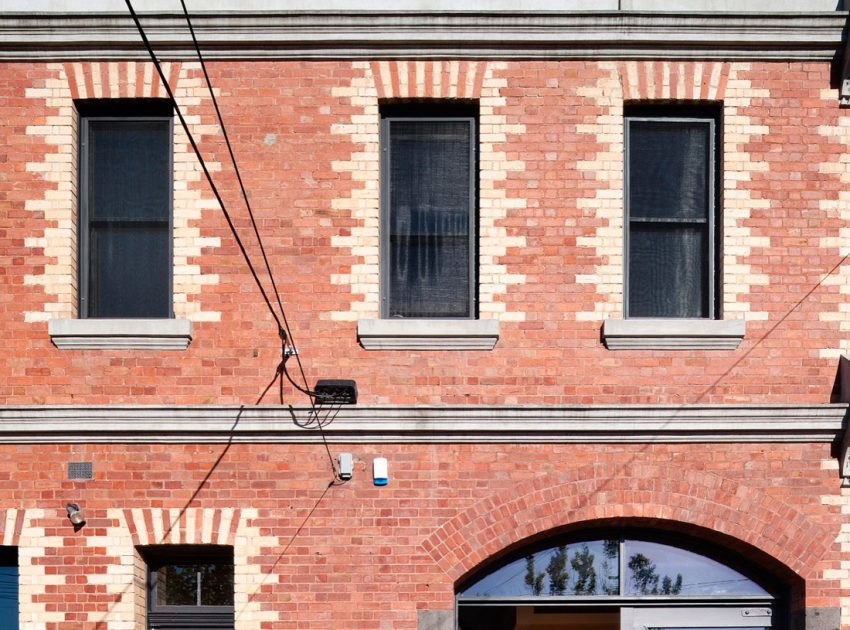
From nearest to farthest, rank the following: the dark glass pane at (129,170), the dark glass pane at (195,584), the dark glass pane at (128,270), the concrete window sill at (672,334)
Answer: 1. the concrete window sill at (672,334)
2. the dark glass pane at (195,584)
3. the dark glass pane at (128,270)
4. the dark glass pane at (129,170)

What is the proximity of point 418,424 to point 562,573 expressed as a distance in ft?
6.21

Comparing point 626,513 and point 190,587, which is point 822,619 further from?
point 190,587

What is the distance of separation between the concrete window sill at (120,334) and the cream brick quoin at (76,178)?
0.15 metres

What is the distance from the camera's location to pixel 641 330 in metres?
8.68

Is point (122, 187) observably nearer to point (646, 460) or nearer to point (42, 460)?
point (42, 460)

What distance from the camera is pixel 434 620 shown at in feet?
28.0

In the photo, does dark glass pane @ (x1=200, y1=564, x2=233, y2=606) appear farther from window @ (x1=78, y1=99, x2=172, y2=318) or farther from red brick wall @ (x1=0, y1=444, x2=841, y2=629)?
window @ (x1=78, y1=99, x2=172, y2=318)

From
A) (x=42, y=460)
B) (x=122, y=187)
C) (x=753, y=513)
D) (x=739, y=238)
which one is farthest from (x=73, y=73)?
(x=753, y=513)

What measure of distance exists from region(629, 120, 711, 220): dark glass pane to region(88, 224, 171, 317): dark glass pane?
415 centimetres

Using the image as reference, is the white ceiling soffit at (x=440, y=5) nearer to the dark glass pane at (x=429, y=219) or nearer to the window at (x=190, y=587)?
the dark glass pane at (x=429, y=219)

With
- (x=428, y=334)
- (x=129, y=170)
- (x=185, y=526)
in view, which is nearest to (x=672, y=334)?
(x=428, y=334)

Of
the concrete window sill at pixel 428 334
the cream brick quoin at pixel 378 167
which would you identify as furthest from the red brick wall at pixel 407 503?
the cream brick quoin at pixel 378 167

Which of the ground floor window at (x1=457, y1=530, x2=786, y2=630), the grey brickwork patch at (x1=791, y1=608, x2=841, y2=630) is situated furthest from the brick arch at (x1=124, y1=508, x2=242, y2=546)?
the grey brickwork patch at (x1=791, y1=608, x2=841, y2=630)

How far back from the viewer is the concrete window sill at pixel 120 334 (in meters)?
8.64
